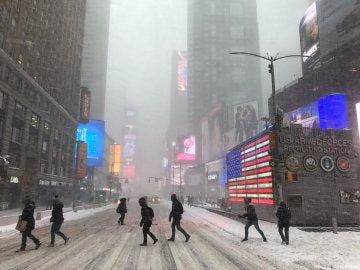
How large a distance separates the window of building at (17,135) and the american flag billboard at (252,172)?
30289mm

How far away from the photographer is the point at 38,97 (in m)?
58.7

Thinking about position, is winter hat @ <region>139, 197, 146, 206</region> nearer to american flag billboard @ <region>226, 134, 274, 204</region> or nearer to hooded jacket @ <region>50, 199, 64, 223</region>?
hooded jacket @ <region>50, 199, 64, 223</region>

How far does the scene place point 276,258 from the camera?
435 inches

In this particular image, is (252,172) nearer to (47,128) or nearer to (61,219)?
(61,219)

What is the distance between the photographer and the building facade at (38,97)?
154 ft

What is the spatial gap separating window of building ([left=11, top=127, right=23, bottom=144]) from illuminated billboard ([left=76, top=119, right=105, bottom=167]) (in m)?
70.8

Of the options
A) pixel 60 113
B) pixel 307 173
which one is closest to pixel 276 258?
pixel 307 173

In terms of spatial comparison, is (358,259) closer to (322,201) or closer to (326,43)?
(322,201)

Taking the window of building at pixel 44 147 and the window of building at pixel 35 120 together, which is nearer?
the window of building at pixel 35 120

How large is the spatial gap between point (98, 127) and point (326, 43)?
83.4 metres

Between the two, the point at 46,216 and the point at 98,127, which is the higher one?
the point at 98,127

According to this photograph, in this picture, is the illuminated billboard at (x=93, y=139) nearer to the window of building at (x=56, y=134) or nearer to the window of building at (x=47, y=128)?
the window of building at (x=56, y=134)

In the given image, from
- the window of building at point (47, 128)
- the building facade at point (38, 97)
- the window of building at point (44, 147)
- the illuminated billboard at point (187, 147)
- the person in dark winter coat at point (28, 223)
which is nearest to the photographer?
the person in dark winter coat at point (28, 223)

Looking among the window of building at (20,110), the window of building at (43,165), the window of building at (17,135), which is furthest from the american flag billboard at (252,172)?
the window of building at (43,165)
